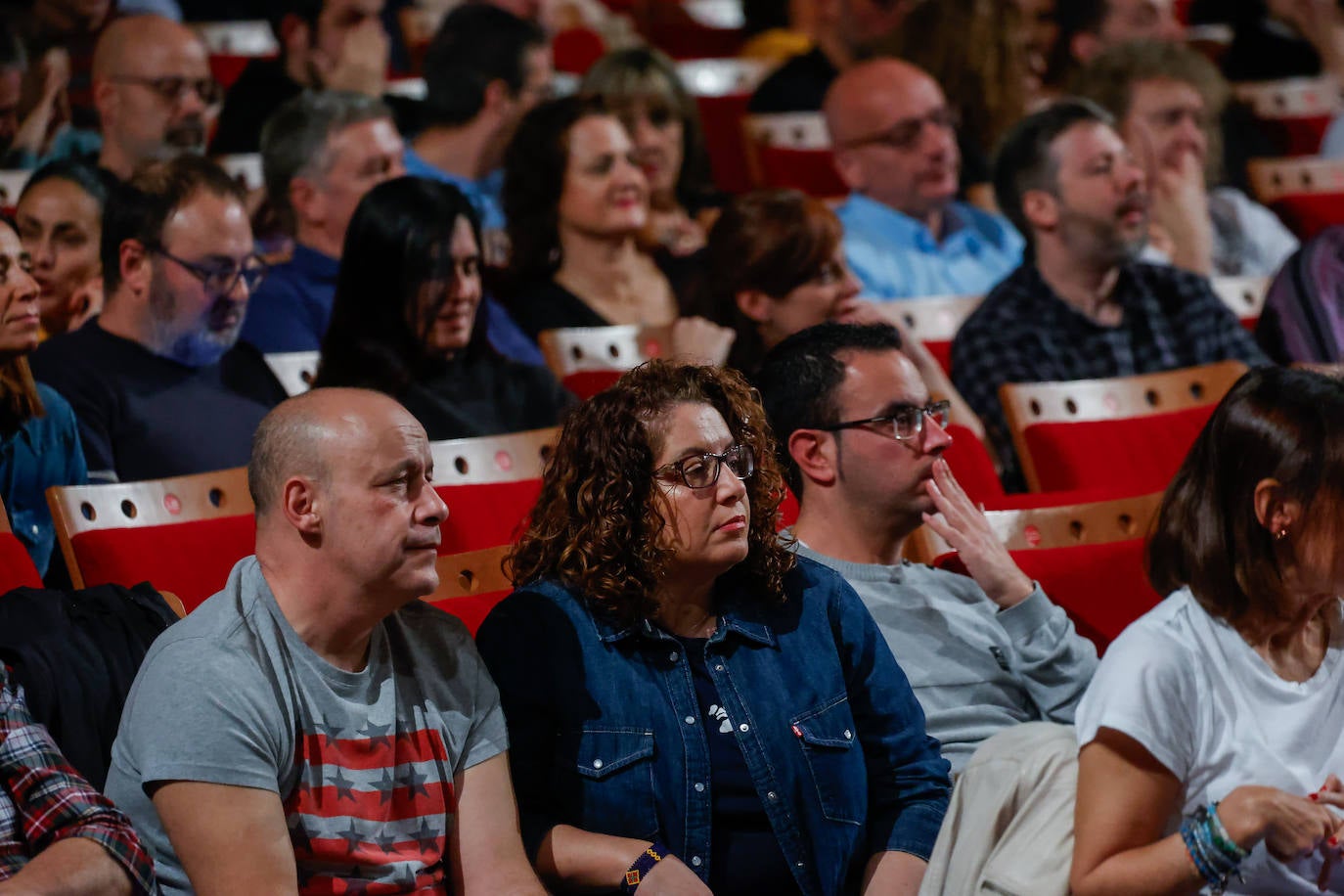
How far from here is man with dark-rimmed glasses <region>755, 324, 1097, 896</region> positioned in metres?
2.40

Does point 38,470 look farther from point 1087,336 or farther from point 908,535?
point 1087,336

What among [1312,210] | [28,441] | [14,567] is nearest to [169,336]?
[28,441]

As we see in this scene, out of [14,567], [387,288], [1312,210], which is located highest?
[387,288]

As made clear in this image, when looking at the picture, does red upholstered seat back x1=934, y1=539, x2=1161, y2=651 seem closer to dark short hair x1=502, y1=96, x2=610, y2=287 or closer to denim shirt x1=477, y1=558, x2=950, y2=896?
denim shirt x1=477, y1=558, x2=950, y2=896

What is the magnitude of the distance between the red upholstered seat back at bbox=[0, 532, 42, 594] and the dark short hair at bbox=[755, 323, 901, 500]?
99cm

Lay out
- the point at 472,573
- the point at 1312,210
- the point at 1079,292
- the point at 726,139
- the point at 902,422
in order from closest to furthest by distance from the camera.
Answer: the point at 472,573, the point at 902,422, the point at 1079,292, the point at 1312,210, the point at 726,139

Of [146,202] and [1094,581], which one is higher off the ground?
[146,202]

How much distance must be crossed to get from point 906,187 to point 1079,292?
0.73m

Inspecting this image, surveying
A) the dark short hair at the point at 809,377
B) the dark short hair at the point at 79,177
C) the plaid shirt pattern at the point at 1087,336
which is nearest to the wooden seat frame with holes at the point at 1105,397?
the plaid shirt pattern at the point at 1087,336

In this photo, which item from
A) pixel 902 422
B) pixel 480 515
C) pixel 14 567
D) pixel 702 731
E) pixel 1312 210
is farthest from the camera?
pixel 1312 210

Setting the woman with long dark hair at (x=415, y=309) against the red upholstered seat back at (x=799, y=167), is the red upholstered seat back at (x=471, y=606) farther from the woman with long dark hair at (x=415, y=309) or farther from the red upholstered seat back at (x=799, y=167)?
the red upholstered seat back at (x=799, y=167)

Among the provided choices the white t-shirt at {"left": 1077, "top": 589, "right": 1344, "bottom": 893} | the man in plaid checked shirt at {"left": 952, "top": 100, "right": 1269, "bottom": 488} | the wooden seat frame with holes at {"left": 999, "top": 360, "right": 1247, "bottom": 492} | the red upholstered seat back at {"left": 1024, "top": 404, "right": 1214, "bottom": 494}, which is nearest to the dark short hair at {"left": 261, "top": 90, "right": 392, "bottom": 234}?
the man in plaid checked shirt at {"left": 952, "top": 100, "right": 1269, "bottom": 488}

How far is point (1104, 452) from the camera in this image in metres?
3.19

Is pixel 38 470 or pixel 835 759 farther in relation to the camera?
pixel 38 470
